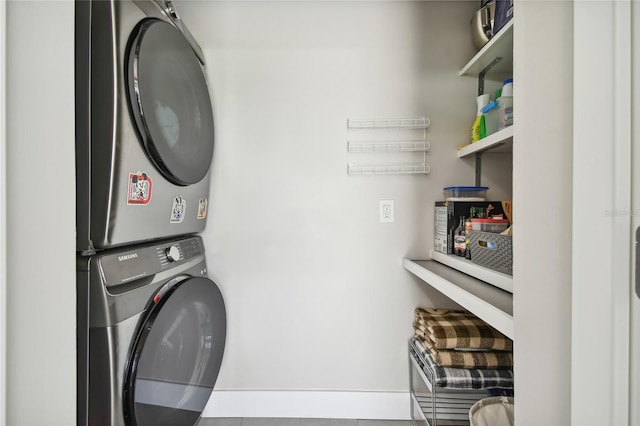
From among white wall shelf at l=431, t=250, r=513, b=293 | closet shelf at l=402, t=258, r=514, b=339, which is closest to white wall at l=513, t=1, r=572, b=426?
closet shelf at l=402, t=258, r=514, b=339

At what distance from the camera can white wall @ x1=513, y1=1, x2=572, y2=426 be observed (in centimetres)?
52

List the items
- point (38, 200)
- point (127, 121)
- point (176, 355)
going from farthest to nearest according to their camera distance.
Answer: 1. point (176, 355)
2. point (127, 121)
3. point (38, 200)

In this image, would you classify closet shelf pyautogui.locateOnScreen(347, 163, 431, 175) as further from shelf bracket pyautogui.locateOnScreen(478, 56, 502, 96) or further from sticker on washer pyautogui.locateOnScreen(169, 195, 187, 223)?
sticker on washer pyautogui.locateOnScreen(169, 195, 187, 223)

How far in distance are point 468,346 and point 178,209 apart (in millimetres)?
1262

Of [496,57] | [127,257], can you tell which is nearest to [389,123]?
[496,57]

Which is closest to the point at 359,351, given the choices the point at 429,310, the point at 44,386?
the point at 429,310

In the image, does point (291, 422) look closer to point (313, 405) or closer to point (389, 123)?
point (313, 405)

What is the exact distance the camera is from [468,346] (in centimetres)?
115

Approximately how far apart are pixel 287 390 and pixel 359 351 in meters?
0.41

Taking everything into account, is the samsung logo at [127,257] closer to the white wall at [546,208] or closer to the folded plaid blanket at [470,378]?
the white wall at [546,208]

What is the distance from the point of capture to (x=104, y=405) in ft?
2.37

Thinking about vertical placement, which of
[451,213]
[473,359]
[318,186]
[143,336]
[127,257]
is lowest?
[473,359]

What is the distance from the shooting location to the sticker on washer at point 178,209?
106 centimetres

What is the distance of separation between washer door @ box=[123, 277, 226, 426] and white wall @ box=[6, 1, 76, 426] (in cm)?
18
